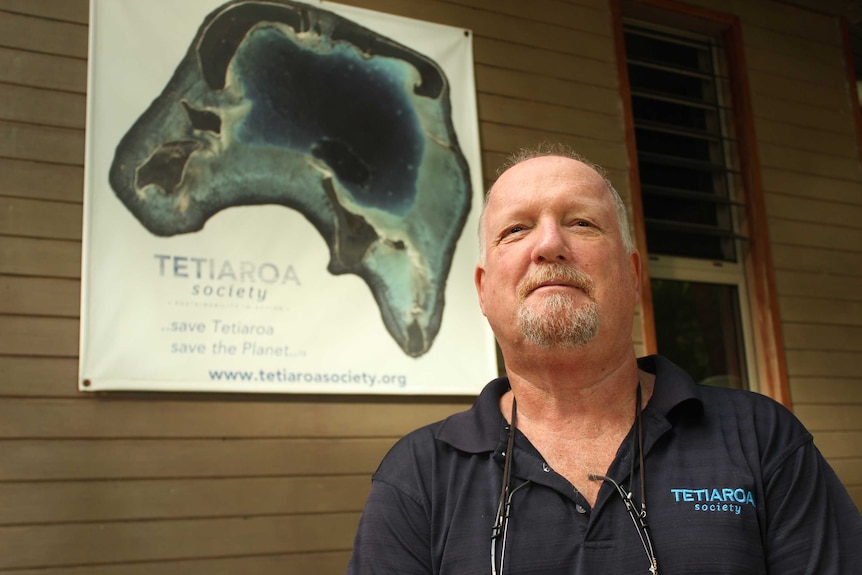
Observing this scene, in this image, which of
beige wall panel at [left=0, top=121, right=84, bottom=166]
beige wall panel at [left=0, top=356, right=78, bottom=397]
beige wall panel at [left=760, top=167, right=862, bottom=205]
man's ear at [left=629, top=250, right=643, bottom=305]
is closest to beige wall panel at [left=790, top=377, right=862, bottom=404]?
beige wall panel at [left=760, top=167, right=862, bottom=205]

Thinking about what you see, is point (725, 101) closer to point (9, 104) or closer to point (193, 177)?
point (193, 177)

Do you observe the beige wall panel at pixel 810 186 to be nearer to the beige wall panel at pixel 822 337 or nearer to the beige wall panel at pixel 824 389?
the beige wall panel at pixel 822 337

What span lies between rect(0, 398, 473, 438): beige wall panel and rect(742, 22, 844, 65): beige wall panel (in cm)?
225

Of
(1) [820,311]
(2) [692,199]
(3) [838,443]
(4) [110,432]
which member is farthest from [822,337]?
(4) [110,432]

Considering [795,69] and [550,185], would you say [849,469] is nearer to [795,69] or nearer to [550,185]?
[795,69]

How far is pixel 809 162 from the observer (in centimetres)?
375

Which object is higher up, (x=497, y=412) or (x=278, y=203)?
(x=278, y=203)

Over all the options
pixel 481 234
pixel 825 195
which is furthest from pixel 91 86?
pixel 825 195

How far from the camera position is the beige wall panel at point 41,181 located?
2320mm

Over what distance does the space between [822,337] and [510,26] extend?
182 cm

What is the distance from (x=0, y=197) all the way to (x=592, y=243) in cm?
174

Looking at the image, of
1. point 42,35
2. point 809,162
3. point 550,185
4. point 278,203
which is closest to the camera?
point 550,185

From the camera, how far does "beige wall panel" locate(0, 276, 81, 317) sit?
7.40 ft

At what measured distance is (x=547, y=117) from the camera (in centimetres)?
321
